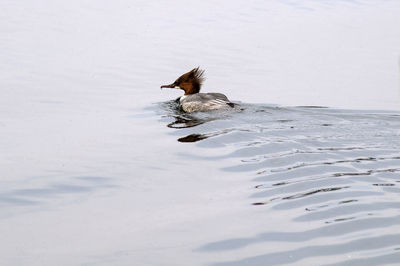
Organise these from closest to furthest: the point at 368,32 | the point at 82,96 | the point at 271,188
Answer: the point at 271,188, the point at 82,96, the point at 368,32

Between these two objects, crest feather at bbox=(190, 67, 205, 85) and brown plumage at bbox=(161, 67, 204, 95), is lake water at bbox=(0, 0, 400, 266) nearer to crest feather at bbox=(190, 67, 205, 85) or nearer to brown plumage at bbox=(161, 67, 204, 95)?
brown plumage at bbox=(161, 67, 204, 95)

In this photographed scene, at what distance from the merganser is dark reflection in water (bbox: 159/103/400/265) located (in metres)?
0.23

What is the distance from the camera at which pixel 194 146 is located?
959cm

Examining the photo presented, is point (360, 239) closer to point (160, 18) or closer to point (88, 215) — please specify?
point (88, 215)

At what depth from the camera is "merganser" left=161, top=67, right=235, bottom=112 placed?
468 inches

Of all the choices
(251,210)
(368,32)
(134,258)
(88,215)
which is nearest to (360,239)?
(251,210)

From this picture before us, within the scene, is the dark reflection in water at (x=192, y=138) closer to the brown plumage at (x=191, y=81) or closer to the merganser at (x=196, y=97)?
the merganser at (x=196, y=97)

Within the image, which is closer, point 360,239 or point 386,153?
point 360,239

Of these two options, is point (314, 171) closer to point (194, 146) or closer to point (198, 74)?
point (194, 146)

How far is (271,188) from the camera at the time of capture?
301 inches

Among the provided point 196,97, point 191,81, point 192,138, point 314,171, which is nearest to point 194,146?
point 192,138

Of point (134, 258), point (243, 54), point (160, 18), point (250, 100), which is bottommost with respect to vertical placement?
point (134, 258)

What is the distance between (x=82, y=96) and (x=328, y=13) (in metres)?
12.1

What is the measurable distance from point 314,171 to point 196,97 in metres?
4.57
